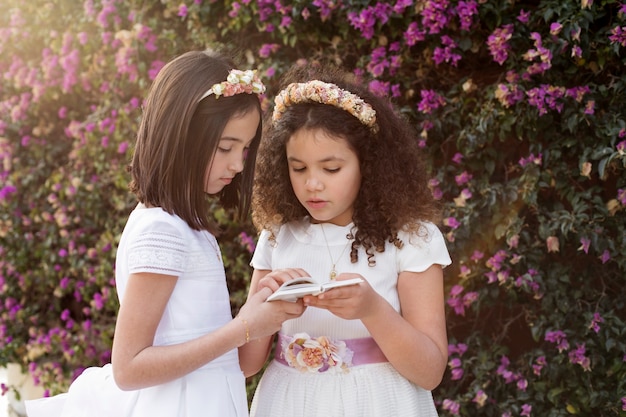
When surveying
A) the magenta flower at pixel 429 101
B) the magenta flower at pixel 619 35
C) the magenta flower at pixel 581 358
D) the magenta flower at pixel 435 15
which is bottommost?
the magenta flower at pixel 581 358

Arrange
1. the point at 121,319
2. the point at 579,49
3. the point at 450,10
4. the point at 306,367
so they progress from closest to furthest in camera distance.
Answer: the point at 121,319
the point at 306,367
the point at 579,49
the point at 450,10

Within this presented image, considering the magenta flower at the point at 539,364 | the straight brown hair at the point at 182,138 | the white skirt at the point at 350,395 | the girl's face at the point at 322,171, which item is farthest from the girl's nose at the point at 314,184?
the magenta flower at the point at 539,364

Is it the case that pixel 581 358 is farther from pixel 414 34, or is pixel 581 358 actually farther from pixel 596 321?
pixel 414 34

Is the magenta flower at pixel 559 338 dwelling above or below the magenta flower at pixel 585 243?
below

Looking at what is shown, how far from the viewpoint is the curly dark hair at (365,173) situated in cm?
206

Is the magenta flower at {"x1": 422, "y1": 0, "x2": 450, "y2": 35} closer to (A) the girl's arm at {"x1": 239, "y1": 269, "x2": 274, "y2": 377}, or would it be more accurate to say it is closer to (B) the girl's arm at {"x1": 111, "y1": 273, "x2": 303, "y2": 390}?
(A) the girl's arm at {"x1": 239, "y1": 269, "x2": 274, "y2": 377}

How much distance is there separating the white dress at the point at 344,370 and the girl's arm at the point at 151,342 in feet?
1.09

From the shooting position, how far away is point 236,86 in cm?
192

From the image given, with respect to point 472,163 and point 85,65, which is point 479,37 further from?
point 85,65

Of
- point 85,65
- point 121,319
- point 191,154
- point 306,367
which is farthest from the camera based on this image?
point 85,65

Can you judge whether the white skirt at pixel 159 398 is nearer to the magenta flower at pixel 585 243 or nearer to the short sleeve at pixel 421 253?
the short sleeve at pixel 421 253

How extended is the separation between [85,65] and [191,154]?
304 cm

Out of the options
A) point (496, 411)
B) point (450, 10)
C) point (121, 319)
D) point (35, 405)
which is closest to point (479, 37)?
point (450, 10)

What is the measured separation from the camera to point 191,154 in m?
1.86
